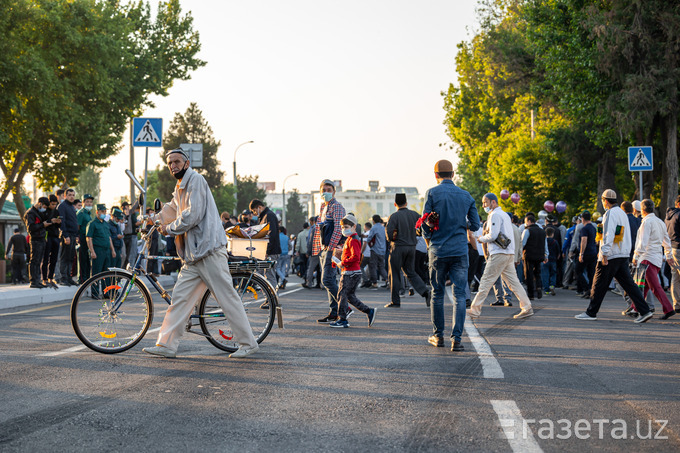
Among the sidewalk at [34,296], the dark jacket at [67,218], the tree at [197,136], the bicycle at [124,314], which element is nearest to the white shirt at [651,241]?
the bicycle at [124,314]

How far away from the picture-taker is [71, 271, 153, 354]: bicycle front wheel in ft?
25.5

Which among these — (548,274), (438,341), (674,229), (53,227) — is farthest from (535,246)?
(53,227)

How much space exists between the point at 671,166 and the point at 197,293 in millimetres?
20776

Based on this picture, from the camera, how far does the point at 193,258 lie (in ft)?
24.1

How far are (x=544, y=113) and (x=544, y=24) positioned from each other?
8006 millimetres

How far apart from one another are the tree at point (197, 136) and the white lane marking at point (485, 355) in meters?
73.0

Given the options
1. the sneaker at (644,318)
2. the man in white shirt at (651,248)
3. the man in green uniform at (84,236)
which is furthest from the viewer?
the man in green uniform at (84,236)

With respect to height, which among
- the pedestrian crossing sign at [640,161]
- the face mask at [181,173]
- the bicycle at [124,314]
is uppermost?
the pedestrian crossing sign at [640,161]

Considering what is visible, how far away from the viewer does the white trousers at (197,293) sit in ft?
24.2

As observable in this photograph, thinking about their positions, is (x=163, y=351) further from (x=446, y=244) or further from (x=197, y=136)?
(x=197, y=136)

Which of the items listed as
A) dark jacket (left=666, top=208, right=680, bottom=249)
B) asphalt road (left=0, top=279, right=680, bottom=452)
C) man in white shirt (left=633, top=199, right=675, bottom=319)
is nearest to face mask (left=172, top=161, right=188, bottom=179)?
asphalt road (left=0, top=279, right=680, bottom=452)

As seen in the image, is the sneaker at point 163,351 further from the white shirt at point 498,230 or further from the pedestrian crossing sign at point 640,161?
the pedestrian crossing sign at point 640,161

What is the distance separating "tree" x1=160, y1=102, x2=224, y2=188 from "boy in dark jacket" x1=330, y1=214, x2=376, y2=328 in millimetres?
71703

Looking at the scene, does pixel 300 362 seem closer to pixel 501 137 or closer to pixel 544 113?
pixel 544 113
